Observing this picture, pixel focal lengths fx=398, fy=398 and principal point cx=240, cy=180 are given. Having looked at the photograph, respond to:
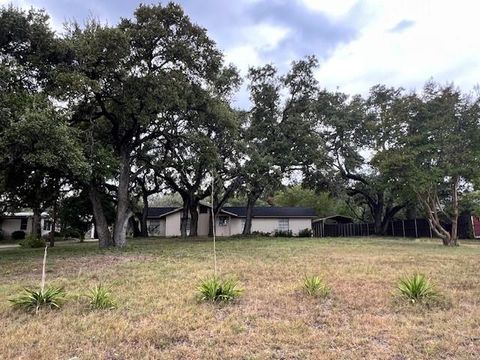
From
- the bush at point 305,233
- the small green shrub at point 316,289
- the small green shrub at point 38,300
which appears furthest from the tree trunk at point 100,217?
the bush at point 305,233

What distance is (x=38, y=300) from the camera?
6.10m

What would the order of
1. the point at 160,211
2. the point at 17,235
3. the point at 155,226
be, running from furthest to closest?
the point at 160,211
the point at 155,226
the point at 17,235

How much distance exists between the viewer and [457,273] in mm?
9008

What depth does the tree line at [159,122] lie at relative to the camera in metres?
13.6

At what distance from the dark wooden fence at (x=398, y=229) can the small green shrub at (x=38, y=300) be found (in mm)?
26853

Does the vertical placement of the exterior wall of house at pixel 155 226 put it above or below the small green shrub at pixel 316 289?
above

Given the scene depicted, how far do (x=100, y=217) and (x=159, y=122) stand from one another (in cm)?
503

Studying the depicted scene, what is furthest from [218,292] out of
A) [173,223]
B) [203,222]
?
[173,223]

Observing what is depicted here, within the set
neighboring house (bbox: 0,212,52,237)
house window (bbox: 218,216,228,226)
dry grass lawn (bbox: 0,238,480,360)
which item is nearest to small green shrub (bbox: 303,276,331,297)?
dry grass lawn (bbox: 0,238,480,360)

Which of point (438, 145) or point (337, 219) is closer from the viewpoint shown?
point (438, 145)

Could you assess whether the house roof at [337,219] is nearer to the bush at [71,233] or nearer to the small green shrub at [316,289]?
the bush at [71,233]

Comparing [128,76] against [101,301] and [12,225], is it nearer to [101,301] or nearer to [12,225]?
[101,301]

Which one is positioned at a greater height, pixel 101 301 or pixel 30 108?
pixel 30 108

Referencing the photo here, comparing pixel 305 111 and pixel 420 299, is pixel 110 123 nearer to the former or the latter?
pixel 305 111
